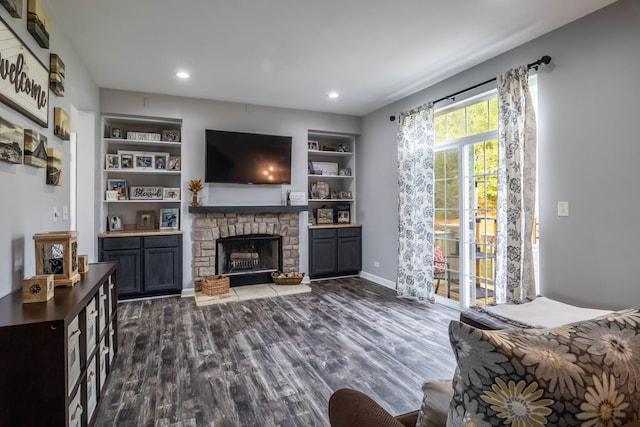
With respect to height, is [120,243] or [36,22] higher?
[36,22]

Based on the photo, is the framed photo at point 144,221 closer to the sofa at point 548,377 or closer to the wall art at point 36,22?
the wall art at point 36,22

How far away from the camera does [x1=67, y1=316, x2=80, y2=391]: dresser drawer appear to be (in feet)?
4.83

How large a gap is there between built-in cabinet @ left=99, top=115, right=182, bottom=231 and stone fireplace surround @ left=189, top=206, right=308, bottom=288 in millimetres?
389

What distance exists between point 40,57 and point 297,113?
3.51m

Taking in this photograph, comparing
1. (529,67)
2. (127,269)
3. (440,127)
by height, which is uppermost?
(529,67)

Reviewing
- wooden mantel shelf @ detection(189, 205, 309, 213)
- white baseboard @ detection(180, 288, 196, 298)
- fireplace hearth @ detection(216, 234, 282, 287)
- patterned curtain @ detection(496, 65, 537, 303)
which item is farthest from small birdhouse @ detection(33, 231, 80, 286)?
patterned curtain @ detection(496, 65, 537, 303)

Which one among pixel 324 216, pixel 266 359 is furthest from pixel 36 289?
pixel 324 216

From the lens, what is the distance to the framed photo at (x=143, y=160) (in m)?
4.58

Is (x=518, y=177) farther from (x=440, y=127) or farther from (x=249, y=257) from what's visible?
(x=249, y=257)

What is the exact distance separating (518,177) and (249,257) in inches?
151

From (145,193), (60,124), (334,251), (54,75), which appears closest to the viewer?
(54,75)

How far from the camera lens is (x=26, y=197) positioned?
79.9 inches

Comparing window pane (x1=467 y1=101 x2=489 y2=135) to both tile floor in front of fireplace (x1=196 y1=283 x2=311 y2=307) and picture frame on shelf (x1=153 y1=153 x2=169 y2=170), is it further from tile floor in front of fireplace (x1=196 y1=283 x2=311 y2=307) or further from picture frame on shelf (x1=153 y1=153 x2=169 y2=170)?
picture frame on shelf (x1=153 y1=153 x2=169 y2=170)

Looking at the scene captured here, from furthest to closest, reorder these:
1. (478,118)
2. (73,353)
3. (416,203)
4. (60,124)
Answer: (416,203), (478,118), (60,124), (73,353)
